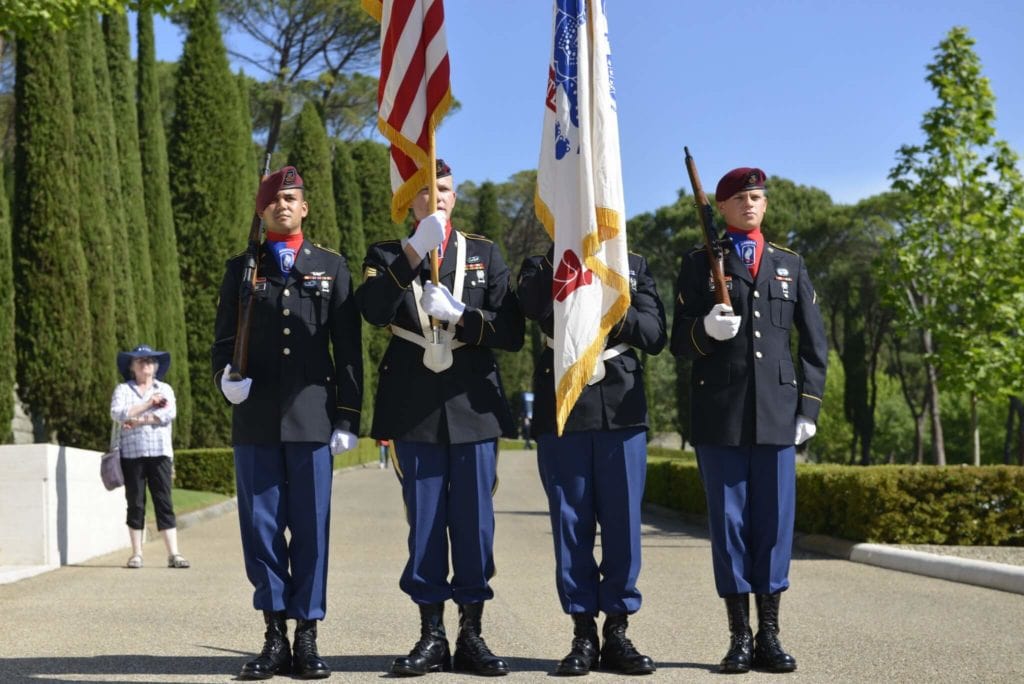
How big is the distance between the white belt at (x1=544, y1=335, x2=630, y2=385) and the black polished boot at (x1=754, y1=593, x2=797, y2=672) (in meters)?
1.12

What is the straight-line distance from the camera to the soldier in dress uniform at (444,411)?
572cm

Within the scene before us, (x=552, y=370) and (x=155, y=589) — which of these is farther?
(x=155, y=589)

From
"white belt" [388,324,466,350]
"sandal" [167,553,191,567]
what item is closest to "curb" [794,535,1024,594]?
"white belt" [388,324,466,350]

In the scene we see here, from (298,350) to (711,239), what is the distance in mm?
1802

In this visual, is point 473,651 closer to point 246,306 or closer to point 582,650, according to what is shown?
point 582,650

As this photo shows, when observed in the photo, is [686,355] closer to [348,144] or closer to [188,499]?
[188,499]

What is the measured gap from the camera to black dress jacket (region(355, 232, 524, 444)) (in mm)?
5754

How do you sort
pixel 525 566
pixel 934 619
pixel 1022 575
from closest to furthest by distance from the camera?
pixel 934 619, pixel 1022 575, pixel 525 566

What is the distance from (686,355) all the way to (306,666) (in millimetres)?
2051

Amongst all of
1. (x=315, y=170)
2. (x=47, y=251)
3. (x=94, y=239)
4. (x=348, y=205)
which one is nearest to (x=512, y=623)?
(x=47, y=251)

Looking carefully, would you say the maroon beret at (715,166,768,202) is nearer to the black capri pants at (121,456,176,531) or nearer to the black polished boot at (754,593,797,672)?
the black polished boot at (754,593,797,672)

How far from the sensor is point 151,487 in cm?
1201

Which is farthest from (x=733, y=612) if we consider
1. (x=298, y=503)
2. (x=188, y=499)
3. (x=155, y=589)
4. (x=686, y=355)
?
(x=188, y=499)

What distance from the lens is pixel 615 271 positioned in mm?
5910
